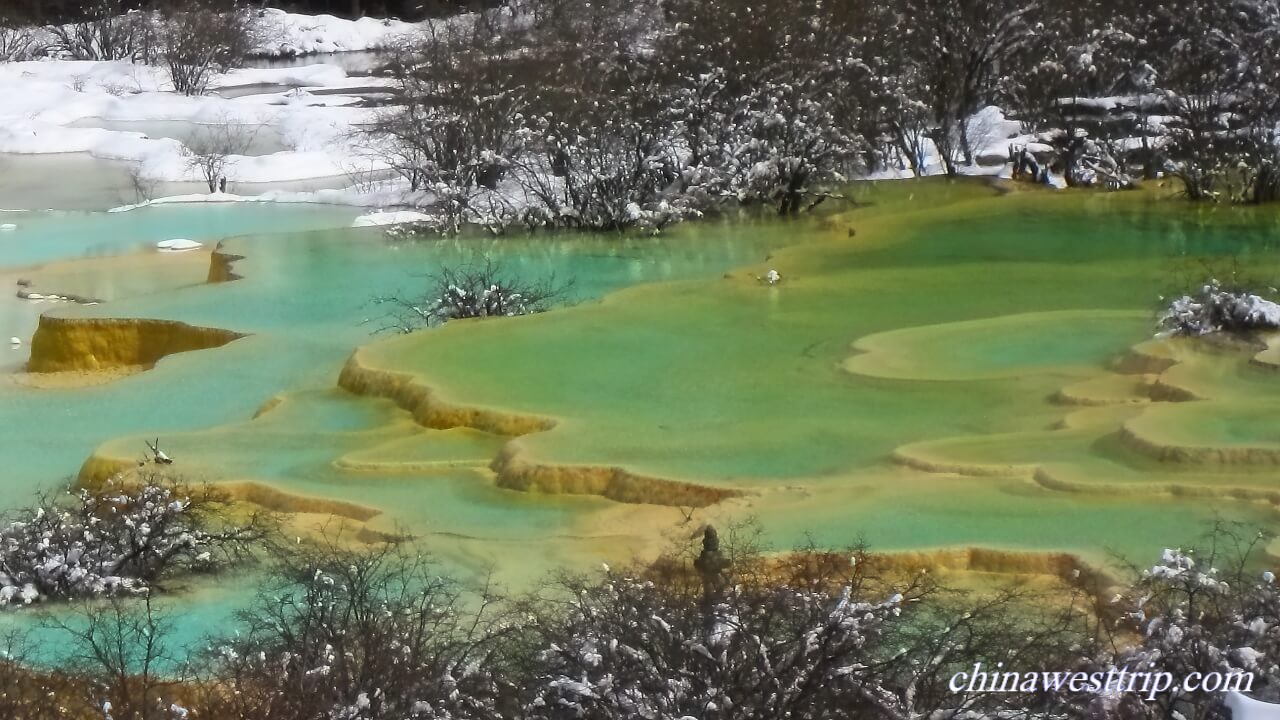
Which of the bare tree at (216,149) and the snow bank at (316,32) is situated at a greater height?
the snow bank at (316,32)

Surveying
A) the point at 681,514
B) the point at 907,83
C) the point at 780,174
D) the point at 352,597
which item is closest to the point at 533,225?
the point at 780,174

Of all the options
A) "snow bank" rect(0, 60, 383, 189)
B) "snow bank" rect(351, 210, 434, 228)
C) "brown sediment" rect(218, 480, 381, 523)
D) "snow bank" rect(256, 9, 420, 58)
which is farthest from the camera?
"snow bank" rect(256, 9, 420, 58)

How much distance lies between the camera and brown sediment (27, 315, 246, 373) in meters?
15.0

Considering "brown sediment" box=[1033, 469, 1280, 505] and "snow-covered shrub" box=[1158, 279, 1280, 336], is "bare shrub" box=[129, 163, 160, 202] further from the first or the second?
"brown sediment" box=[1033, 469, 1280, 505]

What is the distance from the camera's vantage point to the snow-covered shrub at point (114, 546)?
869cm

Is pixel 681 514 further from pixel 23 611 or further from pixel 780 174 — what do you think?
pixel 780 174

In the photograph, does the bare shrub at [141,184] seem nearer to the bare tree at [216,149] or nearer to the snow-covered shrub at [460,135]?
the bare tree at [216,149]

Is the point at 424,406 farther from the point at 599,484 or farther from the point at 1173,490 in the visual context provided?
the point at 1173,490

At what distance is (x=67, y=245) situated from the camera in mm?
20719

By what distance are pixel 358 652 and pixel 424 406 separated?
5.33m

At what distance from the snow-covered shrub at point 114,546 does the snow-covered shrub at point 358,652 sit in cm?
89

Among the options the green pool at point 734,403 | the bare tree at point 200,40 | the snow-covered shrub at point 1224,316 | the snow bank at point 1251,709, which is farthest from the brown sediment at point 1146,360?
the bare tree at point 200,40

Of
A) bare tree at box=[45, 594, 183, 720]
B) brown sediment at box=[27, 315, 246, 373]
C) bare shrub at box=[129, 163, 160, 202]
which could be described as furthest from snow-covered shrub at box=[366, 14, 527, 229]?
bare tree at box=[45, 594, 183, 720]

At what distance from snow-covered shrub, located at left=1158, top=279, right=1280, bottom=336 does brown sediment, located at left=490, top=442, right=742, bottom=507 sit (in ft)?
14.7
